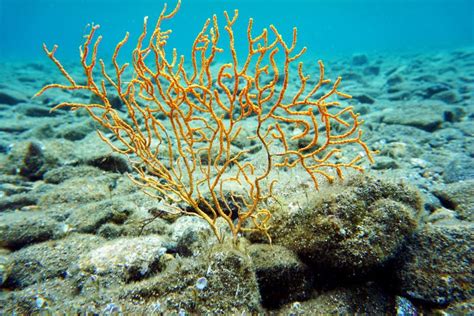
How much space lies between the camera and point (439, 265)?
253cm

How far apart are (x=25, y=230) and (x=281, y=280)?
3488mm

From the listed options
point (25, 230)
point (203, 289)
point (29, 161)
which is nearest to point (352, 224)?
point (203, 289)

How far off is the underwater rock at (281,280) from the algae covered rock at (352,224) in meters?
0.17

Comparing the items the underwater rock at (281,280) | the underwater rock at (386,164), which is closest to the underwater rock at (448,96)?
the underwater rock at (386,164)

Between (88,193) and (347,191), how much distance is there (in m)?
4.20

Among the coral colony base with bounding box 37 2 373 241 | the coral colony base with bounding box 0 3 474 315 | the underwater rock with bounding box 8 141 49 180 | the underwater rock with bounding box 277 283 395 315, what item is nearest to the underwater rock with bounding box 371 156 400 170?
the coral colony base with bounding box 0 3 474 315

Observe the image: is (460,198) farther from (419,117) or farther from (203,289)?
(419,117)

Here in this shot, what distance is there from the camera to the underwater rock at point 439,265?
2395mm

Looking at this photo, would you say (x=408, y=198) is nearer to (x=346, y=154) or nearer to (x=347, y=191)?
(x=347, y=191)

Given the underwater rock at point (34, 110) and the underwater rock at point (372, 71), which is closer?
the underwater rock at point (34, 110)

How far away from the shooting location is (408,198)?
2.77 meters

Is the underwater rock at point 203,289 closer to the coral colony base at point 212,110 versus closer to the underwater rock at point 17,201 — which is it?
the coral colony base at point 212,110

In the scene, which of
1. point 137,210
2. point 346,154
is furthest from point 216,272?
point 346,154

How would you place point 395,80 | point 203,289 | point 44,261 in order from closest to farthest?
point 203,289 → point 44,261 → point 395,80
